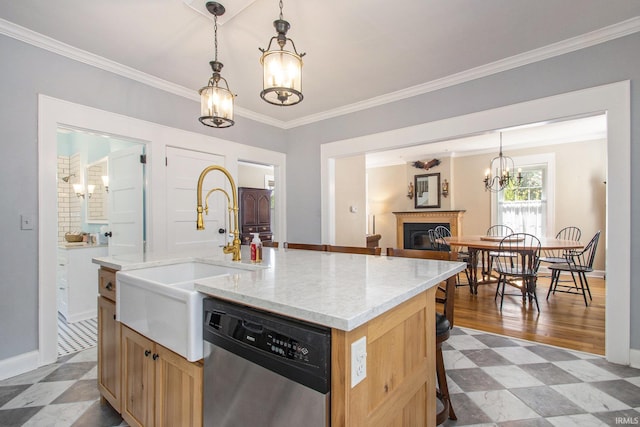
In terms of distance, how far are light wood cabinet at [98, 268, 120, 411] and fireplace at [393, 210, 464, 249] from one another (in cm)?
610

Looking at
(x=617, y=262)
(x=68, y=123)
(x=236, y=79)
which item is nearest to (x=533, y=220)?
(x=617, y=262)

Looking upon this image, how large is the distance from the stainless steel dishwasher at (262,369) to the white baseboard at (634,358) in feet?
9.03

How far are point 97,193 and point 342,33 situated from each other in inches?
159

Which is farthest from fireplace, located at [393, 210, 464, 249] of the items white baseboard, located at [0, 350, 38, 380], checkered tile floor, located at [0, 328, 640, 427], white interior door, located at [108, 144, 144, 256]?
white baseboard, located at [0, 350, 38, 380]

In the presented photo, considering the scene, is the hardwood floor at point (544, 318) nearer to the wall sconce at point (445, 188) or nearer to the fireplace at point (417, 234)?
the fireplace at point (417, 234)

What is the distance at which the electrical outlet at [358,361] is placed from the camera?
2.57 ft

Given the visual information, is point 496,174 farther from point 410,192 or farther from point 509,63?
point 509,63

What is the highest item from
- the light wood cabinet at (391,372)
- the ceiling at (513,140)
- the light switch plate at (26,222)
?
the ceiling at (513,140)

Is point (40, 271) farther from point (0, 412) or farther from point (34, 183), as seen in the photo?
point (0, 412)

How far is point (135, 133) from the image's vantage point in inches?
114

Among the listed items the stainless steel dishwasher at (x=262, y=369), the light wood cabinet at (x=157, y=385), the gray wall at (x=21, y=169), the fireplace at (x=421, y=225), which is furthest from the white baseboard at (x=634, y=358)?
the gray wall at (x=21, y=169)

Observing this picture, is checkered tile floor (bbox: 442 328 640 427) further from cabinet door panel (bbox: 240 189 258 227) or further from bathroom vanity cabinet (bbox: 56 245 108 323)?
cabinet door panel (bbox: 240 189 258 227)

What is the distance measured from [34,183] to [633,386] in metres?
4.49

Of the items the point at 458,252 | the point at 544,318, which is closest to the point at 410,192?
the point at 458,252
